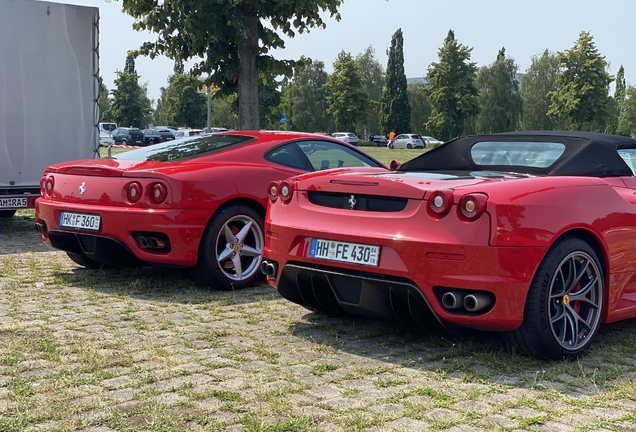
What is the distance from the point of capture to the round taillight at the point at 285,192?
17.5 ft

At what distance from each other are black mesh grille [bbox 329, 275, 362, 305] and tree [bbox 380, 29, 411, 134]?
267 feet

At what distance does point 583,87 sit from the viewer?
55406 millimetres

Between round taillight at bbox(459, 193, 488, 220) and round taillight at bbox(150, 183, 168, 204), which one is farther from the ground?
round taillight at bbox(459, 193, 488, 220)

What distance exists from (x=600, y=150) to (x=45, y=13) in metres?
7.73

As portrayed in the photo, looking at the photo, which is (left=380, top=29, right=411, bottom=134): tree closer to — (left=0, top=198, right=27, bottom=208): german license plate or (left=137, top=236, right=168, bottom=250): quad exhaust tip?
(left=0, top=198, right=27, bottom=208): german license plate

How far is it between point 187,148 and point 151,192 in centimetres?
113

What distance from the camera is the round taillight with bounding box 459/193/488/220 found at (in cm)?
437

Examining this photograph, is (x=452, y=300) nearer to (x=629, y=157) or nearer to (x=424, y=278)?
(x=424, y=278)

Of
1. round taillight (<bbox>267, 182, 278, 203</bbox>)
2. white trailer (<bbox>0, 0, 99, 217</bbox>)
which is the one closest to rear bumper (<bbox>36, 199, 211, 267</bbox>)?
round taillight (<bbox>267, 182, 278, 203</bbox>)

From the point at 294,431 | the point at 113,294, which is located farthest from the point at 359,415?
the point at 113,294

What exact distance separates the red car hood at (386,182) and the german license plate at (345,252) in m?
0.32

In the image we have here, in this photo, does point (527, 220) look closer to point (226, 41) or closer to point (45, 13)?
point (45, 13)

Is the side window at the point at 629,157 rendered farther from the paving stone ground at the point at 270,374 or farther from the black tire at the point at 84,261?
the black tire at the point at 84,261

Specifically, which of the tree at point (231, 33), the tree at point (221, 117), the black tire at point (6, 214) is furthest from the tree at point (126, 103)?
the black tire at point (6, 214)
